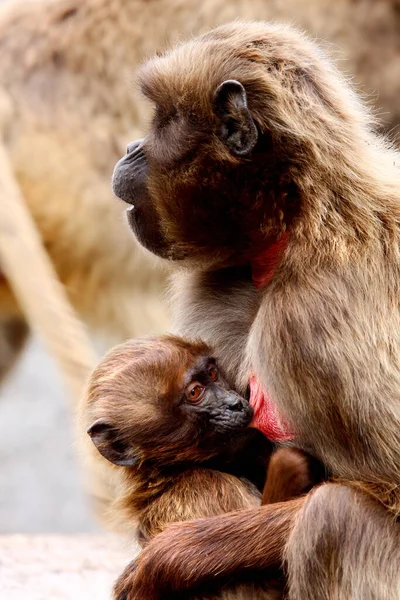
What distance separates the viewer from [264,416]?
372 cm

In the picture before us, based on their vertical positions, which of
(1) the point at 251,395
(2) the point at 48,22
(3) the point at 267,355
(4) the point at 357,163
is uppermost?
(2) the point at 48,22

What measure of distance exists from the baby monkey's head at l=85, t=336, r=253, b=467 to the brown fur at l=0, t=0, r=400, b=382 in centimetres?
336

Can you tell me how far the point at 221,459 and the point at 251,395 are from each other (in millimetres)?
244

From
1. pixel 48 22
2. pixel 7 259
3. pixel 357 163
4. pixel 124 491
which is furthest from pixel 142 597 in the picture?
pixel 48 22

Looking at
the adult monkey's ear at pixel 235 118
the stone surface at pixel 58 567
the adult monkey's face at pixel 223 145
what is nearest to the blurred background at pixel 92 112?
the stone surface at pixel 58 567

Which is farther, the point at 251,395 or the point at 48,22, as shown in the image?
the point at 48,22

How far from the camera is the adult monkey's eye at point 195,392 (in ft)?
12.5

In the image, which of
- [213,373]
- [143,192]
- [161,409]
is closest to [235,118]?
[143,192]

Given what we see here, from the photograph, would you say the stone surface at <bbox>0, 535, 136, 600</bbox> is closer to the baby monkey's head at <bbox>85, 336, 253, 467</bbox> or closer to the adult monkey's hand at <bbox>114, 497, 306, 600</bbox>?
the baby monkey's head at <bbox>85, 336, 253, 467</bbox>

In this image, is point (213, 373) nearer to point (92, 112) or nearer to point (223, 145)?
point (223, 145)

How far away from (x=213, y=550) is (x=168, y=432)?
1.88 feet

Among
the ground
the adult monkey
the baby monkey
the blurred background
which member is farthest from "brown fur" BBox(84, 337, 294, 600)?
the ground

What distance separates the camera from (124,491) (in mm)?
→ 3832

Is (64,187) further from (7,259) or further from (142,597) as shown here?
(142,597)
